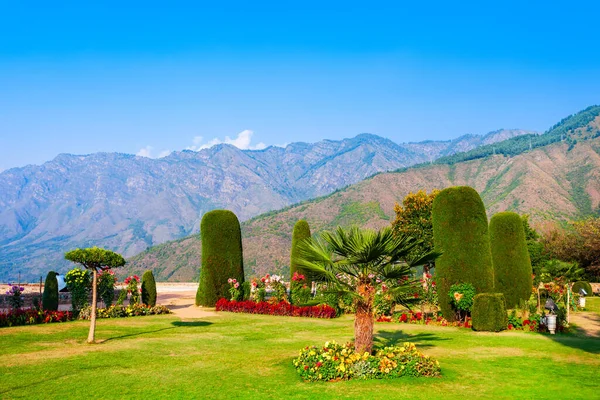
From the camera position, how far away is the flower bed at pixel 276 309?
22.1 m

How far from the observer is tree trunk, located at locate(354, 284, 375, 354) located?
37.2 ft

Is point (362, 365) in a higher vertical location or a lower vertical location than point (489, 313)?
lower

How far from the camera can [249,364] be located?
1198 cm

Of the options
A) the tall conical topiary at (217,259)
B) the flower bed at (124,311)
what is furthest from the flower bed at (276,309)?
the flower bed at (124,311)

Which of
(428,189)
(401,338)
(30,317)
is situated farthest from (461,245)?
(428,189)

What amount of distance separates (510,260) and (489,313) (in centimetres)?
823

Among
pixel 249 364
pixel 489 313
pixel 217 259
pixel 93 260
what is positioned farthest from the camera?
pixel 217 259

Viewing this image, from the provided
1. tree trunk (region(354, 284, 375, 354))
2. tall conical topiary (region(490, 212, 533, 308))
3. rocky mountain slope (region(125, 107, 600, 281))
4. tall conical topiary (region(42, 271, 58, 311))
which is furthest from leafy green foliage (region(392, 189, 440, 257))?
rocky mountain slope (region(125, 107, 600, 281))

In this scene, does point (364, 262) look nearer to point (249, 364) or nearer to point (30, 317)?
point (249, 364)

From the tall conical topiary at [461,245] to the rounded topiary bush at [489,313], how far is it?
214 cm

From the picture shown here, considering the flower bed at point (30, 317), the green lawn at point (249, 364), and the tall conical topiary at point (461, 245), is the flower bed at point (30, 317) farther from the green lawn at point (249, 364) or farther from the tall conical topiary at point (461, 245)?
the tall conical topiary at point (461, 245)

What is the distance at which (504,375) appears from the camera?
10898 millimetres

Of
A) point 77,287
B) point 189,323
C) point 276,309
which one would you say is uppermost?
point 77,287

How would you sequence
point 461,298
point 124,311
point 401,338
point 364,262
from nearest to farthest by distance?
point 364,262 → point 401,338 → point 461,298 → point 124,311
